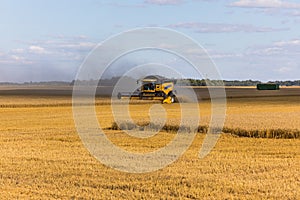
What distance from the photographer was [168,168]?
15.5 metres

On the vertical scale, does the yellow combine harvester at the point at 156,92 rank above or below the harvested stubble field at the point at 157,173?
above

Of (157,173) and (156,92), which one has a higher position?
(156,92)

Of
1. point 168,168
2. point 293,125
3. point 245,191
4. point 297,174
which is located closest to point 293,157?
point 297,174

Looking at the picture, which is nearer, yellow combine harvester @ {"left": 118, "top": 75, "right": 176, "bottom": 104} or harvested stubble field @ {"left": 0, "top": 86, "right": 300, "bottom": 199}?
harvested stubble field @ {"left": 0, "top": 86, "right": 300, "bottom": 199}

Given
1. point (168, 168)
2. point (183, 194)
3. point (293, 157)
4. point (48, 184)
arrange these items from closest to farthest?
point (183, 194) → point (48, 184) → point (168, 168) → point (293, 157)

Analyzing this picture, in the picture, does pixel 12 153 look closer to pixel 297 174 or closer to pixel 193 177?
pixel 193 177

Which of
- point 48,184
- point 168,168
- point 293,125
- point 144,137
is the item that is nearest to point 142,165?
point 168,168

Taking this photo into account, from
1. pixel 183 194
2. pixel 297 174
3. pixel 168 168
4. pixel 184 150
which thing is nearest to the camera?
pixel 183 194

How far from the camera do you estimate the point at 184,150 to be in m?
20.3

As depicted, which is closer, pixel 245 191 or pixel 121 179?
pixel 245 191

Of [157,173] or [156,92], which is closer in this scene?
[157,173]

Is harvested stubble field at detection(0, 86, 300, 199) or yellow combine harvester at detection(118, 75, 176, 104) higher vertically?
yellow combine harvester at detection(118, 75, 176, 104)

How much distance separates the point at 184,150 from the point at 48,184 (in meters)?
8.06

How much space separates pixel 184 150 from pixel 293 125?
8.44 meters
